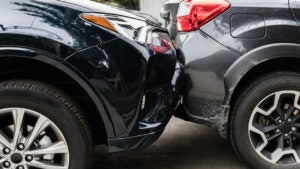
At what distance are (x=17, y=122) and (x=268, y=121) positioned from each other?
178cm

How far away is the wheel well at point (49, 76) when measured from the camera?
2572 mm

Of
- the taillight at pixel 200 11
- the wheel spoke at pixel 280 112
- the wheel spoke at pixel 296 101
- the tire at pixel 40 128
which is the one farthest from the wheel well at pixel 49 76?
the wheel spoke at pixel 296 101

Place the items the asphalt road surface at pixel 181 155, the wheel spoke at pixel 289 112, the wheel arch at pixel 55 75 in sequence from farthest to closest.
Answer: the asphalt road surface at pixel 181 155 < the wheel spoke at pixel 289 112 < the wheel arch at pixel 55 75

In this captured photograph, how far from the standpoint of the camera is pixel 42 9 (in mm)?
2445

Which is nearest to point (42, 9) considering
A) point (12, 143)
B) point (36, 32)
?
point (36, 32)

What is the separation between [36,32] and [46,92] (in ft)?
1.19

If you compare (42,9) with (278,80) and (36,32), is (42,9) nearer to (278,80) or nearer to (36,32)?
(36,32)

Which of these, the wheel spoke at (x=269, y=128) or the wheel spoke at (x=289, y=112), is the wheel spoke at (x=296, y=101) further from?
the wheel spoke at (x=269, y=128)

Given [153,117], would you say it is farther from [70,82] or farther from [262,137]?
[262,137]

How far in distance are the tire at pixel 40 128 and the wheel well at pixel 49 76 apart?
0.13m

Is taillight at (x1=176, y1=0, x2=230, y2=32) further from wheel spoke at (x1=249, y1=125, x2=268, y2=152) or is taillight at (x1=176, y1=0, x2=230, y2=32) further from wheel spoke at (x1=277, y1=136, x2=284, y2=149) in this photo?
wheel spoke at (x1=277, y1=136, x2=284, y2=149)

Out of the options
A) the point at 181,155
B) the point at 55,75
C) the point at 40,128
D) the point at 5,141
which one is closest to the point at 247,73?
the point at 181,155

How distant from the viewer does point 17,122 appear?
2.50 meters

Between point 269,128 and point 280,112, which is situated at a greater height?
point 280,112
